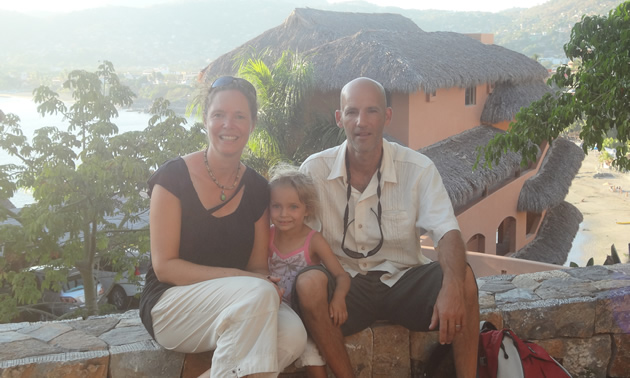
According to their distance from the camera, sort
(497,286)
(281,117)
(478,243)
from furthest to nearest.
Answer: (478,243), (281,117), (497,286)

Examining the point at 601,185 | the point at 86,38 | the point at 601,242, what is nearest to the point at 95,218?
the point at 86,38

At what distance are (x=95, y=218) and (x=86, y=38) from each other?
20971mm

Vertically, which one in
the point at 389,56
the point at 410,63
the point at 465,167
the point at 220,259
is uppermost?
the point at 389,56

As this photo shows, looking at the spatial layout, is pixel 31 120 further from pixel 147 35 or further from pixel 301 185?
pixel 147 35

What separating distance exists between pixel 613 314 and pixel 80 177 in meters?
5.69

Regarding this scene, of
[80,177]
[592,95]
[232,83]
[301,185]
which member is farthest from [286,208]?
[80,177]

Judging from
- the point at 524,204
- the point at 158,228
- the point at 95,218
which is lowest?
the point at 524,204

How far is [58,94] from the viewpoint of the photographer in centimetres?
802

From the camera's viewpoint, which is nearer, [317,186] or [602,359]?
[317,186]

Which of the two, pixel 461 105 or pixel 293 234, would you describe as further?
pixel 461 105

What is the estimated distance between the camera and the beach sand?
84.2ft

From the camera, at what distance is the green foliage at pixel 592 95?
154 inches

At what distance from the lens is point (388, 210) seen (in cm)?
262

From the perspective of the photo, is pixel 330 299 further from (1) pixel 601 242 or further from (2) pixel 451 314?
(1) pixel 601 242
